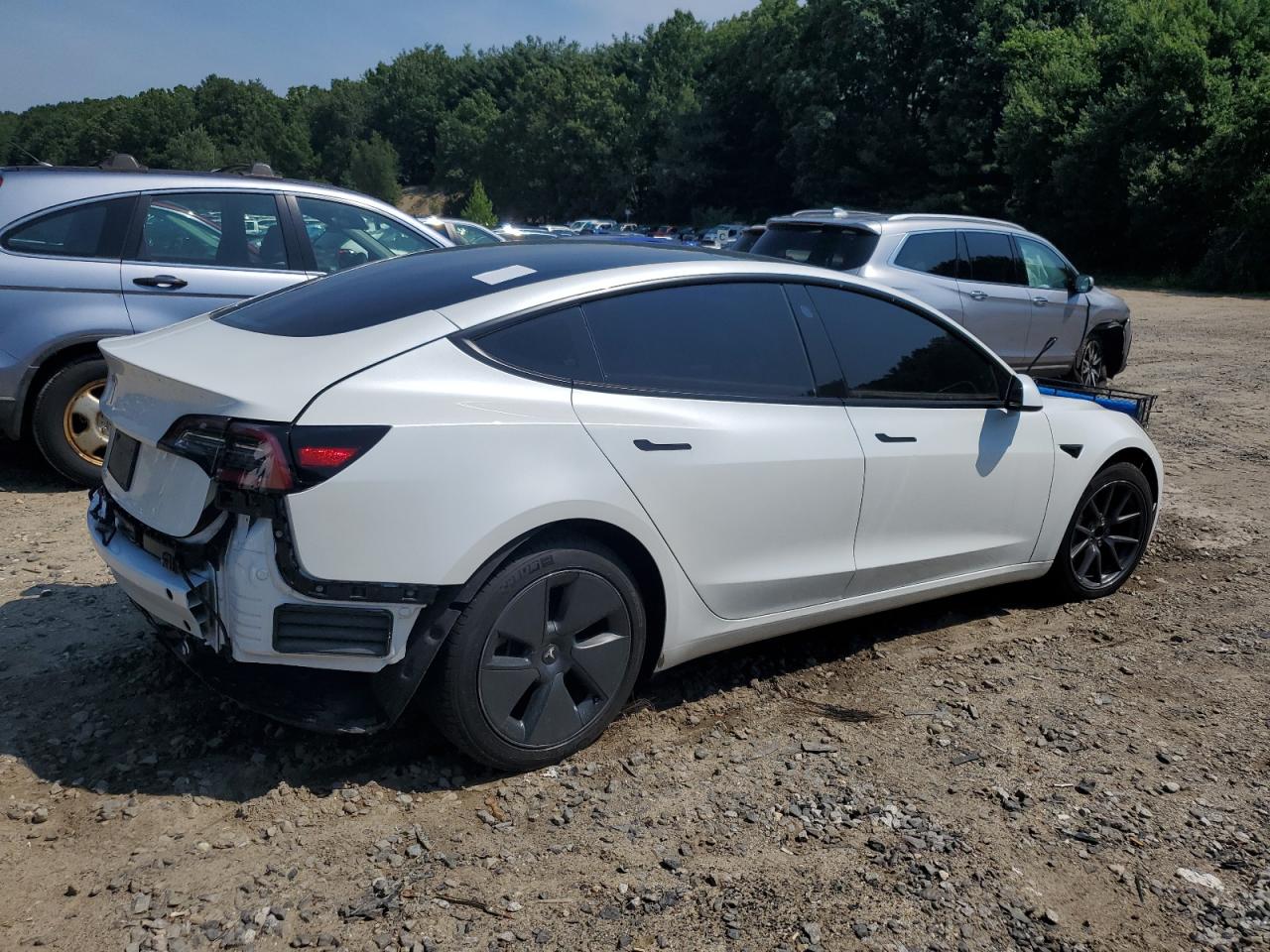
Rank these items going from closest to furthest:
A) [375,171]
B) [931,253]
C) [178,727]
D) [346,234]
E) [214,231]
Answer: [178,727]
[214,231]
[346,234]
[931,253]
[375,171]

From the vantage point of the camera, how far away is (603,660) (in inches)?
134

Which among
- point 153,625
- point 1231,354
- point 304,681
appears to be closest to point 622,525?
point 304,681

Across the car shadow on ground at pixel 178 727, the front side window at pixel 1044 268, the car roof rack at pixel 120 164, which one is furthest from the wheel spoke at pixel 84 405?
the front side window at pixel 1044 268

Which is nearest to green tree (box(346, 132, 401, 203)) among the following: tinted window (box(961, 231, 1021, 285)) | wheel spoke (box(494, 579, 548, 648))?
tinted window (box(961, 231, 1021, 285))

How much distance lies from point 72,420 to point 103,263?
93 cm

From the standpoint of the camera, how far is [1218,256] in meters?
28.7

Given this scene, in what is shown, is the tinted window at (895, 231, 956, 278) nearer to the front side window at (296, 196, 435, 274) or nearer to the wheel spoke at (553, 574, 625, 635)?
the front side window at (296, 196, 435, 274)

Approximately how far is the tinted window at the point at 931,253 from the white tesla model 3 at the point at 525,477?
4.91 metres

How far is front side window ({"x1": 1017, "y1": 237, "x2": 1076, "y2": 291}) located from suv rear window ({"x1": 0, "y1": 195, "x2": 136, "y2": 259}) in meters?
7.76

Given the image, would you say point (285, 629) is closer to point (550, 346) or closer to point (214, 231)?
point (550, 346)

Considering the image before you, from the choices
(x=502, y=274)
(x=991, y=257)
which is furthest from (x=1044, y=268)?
(x=502, y=274)

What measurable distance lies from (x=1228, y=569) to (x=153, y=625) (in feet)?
17.2

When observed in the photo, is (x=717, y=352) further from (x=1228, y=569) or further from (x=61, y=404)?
(x=61, y=404)

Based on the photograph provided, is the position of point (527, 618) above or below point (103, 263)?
below
